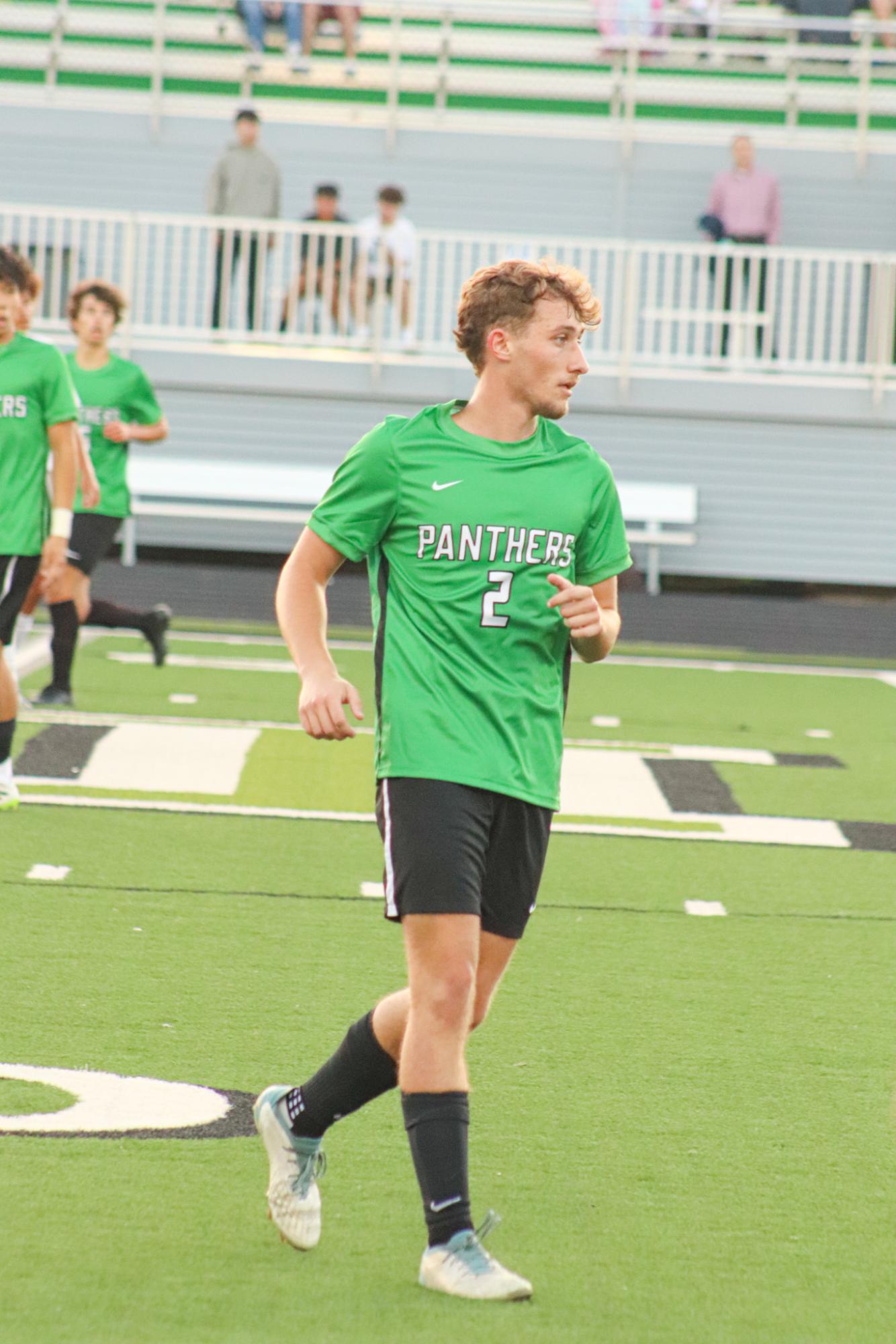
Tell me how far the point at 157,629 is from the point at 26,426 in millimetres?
5157

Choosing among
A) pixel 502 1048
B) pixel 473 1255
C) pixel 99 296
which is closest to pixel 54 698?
pixel 99 296

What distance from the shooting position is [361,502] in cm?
375

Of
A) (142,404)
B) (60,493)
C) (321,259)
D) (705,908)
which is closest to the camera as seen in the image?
(705,908)

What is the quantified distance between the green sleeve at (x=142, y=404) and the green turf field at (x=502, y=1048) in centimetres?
195

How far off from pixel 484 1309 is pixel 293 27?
23110mm

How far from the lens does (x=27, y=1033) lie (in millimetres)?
5043

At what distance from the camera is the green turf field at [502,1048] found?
350cm

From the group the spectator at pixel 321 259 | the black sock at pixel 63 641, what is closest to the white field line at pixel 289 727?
the black sock at pixel 63 641

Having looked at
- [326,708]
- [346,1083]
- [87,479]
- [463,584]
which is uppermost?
[463,584]

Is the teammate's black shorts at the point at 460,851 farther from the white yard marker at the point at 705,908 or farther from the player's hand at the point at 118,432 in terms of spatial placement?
the player's hand at the point at 118,432

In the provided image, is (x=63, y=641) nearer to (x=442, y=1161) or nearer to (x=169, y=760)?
(x=169, y=760)

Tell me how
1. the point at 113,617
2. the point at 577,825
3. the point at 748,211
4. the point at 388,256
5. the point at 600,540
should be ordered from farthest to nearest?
the point at 748,211 → the point at 388,256 → the point at 113,617 → the point at 577,825 → the point at 600,540

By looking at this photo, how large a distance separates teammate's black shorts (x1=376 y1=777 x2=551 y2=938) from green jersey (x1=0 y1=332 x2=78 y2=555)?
14.7 ft

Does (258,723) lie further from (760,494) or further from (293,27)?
(293,27)
